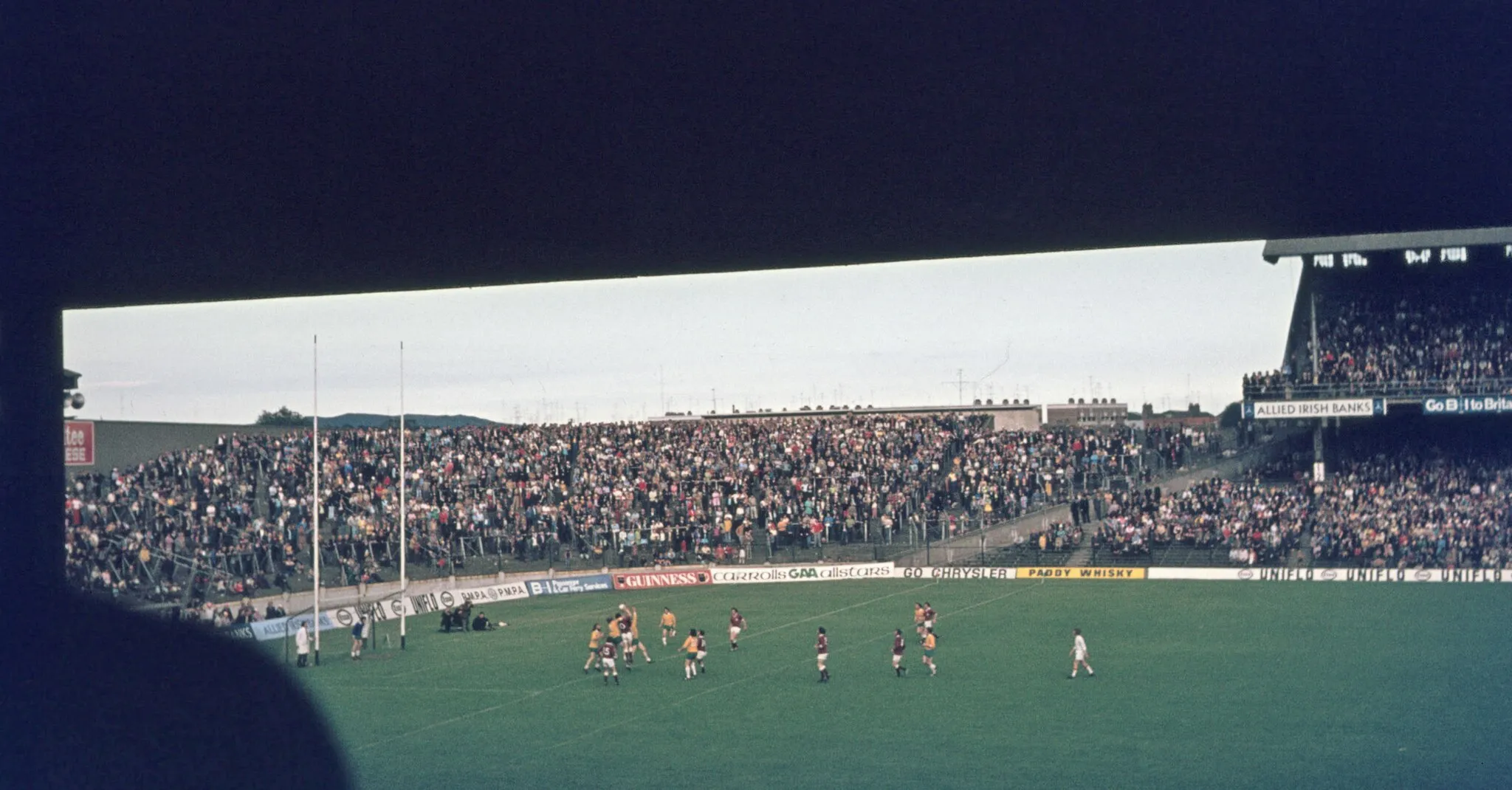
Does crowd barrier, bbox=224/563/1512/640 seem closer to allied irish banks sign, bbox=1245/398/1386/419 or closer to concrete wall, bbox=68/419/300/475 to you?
allied irish banks sign, bbox=1245/398/1386/419

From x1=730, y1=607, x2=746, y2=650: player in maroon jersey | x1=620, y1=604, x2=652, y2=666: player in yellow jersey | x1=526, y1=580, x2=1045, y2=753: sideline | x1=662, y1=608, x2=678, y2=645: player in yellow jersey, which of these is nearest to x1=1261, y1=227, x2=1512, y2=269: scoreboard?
x1=526, y1=580, x2=1045, y2=753: sideline

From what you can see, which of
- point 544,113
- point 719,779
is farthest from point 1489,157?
point 719,779

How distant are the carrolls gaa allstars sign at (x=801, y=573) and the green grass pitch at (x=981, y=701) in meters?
11.7

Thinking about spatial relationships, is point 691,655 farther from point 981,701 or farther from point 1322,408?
point 1322,408

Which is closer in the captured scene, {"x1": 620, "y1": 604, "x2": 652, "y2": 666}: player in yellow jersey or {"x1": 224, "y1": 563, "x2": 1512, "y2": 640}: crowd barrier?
{"x1": 620, "y1": 604, "x2": 652, "y2": 666}: player in yellow jersey

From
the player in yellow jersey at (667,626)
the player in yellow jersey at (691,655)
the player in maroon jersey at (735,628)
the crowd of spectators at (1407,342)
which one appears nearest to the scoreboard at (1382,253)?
the crowd of spectators at (1407,342)

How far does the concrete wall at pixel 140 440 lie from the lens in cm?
5116

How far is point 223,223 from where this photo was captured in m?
9.34

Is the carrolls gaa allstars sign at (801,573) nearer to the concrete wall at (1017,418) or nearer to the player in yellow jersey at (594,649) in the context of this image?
the player in yellow jersey at (594,649)

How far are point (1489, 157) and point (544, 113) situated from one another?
5485 millimetres

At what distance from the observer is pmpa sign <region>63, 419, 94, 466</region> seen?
140 ft

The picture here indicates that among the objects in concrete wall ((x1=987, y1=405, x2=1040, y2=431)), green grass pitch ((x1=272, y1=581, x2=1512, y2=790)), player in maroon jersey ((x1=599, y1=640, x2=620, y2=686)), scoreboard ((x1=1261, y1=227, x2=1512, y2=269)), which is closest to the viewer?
green grass pitch ((x1=272, y1=581, x2=1512, y2=790))

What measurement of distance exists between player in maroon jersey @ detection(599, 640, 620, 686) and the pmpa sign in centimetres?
2066

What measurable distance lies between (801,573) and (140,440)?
26416mm
